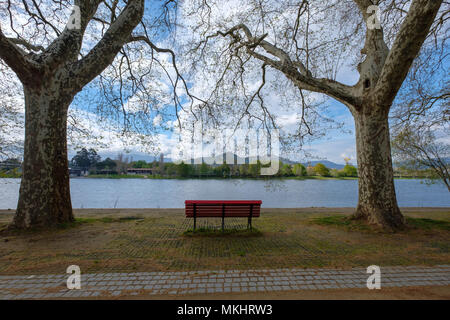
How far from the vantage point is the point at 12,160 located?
8.80m

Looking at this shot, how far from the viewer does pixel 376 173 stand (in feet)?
21.7

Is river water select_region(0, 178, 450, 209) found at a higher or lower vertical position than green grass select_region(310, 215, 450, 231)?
lower

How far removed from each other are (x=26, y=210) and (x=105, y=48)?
16.1ft

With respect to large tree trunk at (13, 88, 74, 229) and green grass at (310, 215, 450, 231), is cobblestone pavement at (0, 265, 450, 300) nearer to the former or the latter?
green grass at (310, 215, 450, 231)

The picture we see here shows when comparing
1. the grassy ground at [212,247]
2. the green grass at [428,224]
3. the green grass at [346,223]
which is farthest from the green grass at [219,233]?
the green grass at [428,224]

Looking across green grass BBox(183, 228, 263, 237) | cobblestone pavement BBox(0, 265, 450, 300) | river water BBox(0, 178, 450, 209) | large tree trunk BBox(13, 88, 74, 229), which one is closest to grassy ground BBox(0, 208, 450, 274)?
green grass BBox(183, 228, 263, 237)

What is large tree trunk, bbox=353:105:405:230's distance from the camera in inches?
255

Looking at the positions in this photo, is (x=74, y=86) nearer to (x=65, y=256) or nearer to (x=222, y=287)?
(x=65, y=256)

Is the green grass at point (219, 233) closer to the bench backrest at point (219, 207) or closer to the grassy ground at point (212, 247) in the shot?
the grassy ground at point (212, 247)

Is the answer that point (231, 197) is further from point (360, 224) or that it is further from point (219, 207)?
point (219, 207)

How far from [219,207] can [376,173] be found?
15.3 ft

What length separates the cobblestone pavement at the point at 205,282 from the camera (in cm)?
295

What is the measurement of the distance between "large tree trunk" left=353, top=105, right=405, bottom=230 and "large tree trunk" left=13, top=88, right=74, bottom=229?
8507 millimetres
